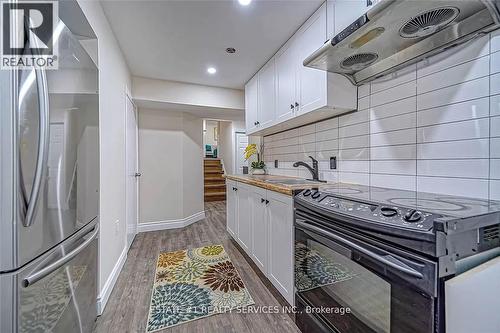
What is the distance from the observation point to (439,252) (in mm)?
697

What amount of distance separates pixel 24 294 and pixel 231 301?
1.34 metres

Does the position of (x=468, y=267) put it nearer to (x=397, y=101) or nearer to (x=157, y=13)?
(x=397, y=101)

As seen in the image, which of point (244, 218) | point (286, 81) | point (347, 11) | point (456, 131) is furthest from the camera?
point (244, 218)

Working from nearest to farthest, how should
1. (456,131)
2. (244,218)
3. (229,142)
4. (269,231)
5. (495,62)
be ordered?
1. (495,62)
2. (456,131)
3. (269,231)
4. (244,218)
5. (229,142)

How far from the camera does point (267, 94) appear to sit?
262 centimetres

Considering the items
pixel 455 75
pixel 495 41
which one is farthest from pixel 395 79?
pixel 495 41

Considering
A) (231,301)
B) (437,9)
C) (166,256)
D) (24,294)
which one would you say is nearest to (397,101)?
(437,9)

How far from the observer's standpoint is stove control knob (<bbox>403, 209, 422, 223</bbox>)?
0.79 meters

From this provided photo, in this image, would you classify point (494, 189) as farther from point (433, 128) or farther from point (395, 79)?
point (395, 79)

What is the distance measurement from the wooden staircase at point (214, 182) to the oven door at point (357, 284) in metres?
4.88

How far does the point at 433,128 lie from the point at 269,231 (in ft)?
4.42

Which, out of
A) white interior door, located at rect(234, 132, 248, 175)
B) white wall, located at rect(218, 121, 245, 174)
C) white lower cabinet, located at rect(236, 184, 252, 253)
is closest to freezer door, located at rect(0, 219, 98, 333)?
white lower cabinet, located at rect(236, 184, 252, 253)

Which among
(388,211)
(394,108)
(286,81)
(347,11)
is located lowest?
(388,211)

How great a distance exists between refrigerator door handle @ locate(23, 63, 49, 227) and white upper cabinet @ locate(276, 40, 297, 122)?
5.73 ft
